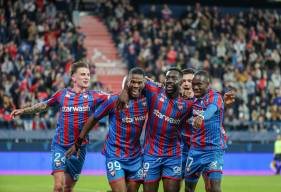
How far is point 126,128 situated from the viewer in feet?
35.0

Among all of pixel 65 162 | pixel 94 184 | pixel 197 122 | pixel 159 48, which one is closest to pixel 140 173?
pixel 197 122

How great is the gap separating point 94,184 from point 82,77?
8039mm

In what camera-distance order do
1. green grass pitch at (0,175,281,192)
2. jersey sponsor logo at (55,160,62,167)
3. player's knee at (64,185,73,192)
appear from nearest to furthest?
1. jersey sponsor logo at (55,160,62,167)
2. player's knee at (64,185,73,192)
3. green grass pitch at (0,175,281,192)

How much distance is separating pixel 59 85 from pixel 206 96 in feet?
52.6

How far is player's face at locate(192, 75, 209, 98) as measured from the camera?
11.4 metres

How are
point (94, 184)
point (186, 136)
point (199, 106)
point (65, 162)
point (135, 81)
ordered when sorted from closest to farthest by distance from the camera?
point (135, 81) → point (199, 106) → point (65, 162) → point (186, 136) → point (94, 184)

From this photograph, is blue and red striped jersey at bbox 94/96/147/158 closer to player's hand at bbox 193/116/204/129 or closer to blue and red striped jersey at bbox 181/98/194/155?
player's hand at bbox 193/116/204/129

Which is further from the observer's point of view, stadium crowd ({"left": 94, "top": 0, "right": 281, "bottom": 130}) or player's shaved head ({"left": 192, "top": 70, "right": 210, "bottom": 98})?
stadium crowd ({"left": 94, "top": 0, "right": 281, "bottom": 130})

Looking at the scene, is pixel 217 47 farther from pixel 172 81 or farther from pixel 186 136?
pixel 172 81

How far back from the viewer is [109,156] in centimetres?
1072

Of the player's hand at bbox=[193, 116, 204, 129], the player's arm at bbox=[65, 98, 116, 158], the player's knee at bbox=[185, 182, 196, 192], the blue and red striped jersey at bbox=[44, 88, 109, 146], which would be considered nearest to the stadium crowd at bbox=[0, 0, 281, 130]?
the blue and red striped jersey at bbox=[44, 88, 109, 146]

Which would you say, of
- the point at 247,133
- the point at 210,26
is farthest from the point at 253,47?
the point at 247,133

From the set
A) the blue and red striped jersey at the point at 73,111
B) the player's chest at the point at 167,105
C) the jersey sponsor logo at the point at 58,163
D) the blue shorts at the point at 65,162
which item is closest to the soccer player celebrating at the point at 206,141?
the player's chest at the point at 167,105

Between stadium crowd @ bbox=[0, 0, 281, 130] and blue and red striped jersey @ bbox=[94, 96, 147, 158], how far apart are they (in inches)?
582
